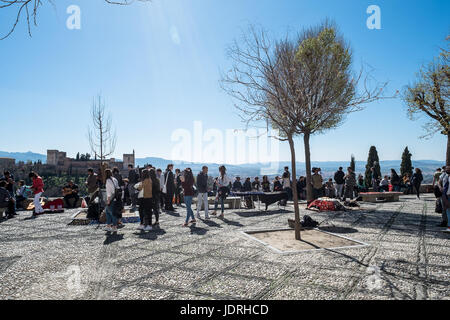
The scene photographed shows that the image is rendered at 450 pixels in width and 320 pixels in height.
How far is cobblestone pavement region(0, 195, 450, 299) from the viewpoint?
403cm

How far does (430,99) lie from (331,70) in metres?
7.26

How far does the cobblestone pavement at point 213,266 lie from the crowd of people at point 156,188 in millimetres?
934

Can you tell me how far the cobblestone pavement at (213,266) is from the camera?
13.2 feet

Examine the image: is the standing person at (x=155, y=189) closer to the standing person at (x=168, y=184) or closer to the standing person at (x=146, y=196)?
the standing person at (x=146, y=196)

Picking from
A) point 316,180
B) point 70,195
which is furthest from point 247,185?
point 70,195

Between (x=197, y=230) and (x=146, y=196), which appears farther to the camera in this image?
(x=146, y=196)

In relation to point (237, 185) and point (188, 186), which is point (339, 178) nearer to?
point (237, 185)

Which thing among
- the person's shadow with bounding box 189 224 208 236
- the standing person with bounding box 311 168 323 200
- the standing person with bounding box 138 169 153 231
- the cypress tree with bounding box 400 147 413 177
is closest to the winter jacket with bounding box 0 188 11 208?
the standing person with bounding box 138 169 153 231

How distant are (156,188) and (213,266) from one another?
17.2ft

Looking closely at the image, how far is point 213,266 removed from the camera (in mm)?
5199

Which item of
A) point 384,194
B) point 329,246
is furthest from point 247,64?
point 384,194

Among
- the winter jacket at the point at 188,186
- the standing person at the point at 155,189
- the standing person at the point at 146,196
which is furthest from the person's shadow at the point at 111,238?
the winter jacket at the point at 188,186

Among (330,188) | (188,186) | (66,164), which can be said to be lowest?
(330,188)

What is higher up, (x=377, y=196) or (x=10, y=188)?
(x=10, y=188)
